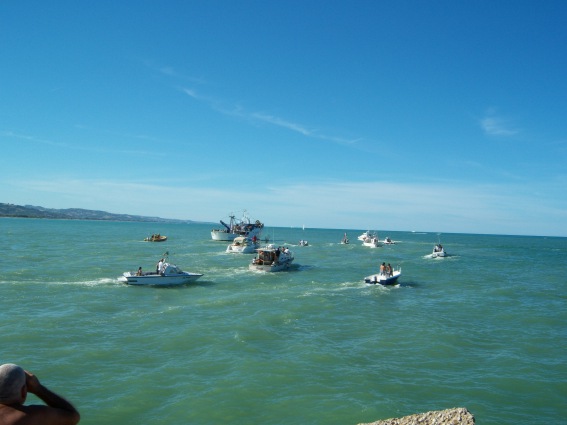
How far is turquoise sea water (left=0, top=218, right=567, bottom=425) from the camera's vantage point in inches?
533

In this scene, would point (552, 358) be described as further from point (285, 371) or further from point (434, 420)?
point (434, 420)

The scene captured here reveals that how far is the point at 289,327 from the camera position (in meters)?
22.7

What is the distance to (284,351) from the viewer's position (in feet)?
60.9

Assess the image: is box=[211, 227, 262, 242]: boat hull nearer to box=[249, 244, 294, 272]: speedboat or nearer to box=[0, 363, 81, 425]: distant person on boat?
box=[249, 244, 294, 272]: speedboat

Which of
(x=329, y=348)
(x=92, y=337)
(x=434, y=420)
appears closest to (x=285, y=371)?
(x=329, y=348)

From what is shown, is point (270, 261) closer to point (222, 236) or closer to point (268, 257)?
point (268, 257)

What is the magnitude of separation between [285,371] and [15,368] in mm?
13204

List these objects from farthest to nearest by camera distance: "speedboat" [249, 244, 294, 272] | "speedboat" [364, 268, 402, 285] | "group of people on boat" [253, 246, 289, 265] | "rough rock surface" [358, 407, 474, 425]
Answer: "group of people on boat" [253, 246, 289, 265] → "speedboat" [249, 244, 294, 272] → "speedboat" [364, 268, 402, 285] → "rough rock surface" [358, 407, 474, 425]

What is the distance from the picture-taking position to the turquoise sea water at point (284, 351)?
13.5m

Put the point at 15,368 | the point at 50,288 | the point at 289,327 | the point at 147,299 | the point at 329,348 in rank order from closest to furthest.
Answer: the point at 15,368 < the point at 329,348 < the point at 289,327 < the point at 147,299 < the point at 50,288

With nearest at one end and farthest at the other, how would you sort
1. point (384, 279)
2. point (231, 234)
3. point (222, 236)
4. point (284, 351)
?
point (284, 351), point (384, 279), point (231, 234), point (222, 236)

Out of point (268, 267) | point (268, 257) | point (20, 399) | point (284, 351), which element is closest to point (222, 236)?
point (268, 257)

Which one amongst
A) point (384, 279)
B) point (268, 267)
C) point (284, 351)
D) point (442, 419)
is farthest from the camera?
point (268, 267)

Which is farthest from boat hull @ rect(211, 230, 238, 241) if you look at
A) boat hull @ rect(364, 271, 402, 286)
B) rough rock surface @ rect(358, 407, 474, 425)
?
rough rock surface @ rect(358, 407, 474, 425)
